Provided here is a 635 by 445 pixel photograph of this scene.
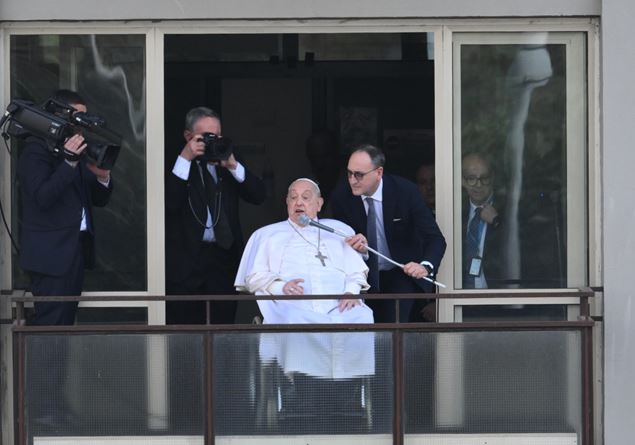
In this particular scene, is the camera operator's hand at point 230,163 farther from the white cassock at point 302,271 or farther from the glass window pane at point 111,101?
the glass window pane at point 111,101

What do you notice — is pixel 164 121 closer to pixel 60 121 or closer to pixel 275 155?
pixel 60 121

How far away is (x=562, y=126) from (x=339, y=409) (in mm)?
2181

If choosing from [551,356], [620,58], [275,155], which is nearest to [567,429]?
[551,356]

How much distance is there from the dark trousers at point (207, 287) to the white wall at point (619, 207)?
2.20 m

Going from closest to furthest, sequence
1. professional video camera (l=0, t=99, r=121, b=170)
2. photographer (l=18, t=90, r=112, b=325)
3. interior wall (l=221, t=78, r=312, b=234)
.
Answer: professional video camera (l=0, t=99, r=121, b=170), photographer (l=18, t=90, r=112, b=325), interior wall (l=221, t=78, r=312, b=234)

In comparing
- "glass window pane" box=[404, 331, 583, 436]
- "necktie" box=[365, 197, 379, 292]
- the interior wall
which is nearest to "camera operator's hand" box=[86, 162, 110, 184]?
"necktie" box=[365, 197, 379, 292]

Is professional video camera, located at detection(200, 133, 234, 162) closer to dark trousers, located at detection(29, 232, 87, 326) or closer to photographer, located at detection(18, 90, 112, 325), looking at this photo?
photographer, located at detection(18, 90, 112, 325)

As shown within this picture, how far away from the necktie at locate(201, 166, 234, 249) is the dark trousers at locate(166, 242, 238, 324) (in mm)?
88

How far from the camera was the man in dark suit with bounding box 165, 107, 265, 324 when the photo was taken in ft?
35.1

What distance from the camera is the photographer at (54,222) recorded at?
34.0ft

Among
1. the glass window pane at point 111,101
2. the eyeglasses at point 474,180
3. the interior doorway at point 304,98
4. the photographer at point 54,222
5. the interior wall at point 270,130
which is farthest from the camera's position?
the interior wall at point 270,130

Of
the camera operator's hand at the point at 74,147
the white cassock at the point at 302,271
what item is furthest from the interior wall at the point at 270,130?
the camera operator's hand at the point at 74,147

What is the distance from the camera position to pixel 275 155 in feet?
43.2

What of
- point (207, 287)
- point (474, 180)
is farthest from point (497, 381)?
point (207, 287)
